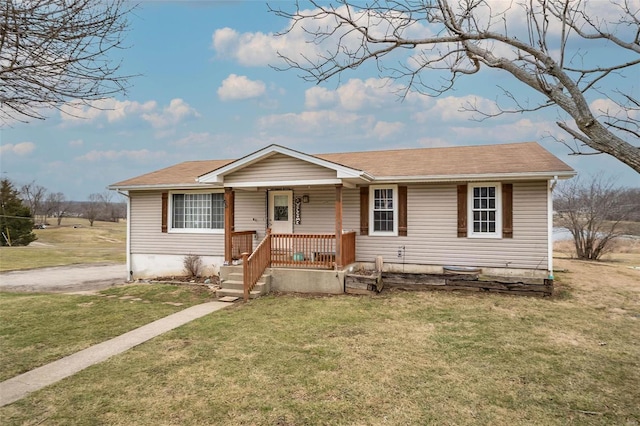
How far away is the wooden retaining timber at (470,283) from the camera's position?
9.55 meters

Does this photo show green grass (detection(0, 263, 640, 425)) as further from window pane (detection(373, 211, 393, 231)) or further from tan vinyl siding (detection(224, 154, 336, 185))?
tan vinyl siding (detection(224, 154, 336, 185))

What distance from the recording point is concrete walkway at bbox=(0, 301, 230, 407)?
4.54 m

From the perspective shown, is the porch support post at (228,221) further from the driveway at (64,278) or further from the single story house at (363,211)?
the driveway at (64,278)

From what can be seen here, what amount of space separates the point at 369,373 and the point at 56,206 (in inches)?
2575

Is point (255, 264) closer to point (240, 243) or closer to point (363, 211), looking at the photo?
point (240, 243)

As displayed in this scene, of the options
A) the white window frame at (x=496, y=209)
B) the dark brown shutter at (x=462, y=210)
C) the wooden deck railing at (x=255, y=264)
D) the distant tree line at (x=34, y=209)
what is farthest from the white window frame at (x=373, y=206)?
the distant tree line at (x=34, y=209)

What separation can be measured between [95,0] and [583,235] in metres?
21.8

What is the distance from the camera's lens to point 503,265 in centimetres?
1027

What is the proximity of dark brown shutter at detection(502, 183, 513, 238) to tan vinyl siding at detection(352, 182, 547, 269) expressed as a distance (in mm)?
120

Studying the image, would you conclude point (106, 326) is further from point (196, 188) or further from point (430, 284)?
point (430, 284)

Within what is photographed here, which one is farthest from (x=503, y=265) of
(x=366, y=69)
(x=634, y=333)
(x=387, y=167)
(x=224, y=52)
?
(x=224, y=52)

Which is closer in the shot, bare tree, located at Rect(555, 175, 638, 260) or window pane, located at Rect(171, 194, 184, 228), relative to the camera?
window pane, located at Rect(171, 194, 184, 228)

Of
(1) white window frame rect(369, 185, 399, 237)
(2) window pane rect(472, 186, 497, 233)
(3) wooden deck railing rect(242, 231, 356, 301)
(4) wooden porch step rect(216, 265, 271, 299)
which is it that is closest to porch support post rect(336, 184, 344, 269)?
(3) wooden deck railing rect(242, 231, 356, 301)

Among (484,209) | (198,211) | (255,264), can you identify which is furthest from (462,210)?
(198,211)
